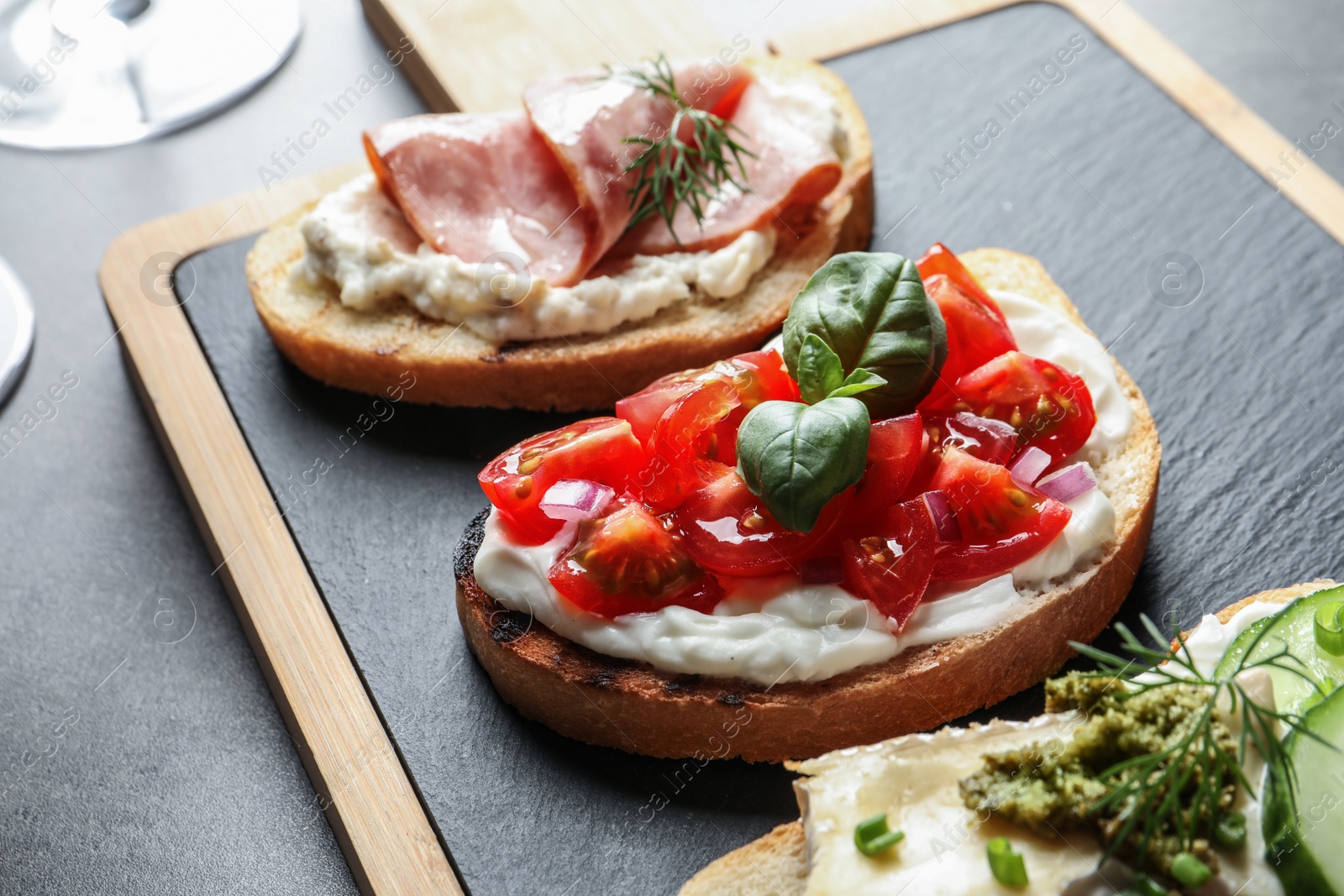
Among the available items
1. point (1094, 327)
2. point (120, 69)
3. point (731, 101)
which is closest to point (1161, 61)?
point (1094, 327)

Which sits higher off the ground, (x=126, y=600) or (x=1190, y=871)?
(x=1190, y=871)

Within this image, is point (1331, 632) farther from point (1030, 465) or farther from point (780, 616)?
point (780, 616)

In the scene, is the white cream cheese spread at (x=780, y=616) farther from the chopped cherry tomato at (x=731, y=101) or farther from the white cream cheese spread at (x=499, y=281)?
the chopped cherry tomato at (x=731, y=101)

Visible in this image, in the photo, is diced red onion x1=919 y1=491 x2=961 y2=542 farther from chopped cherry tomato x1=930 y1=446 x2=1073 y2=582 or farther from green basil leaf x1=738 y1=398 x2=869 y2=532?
green basil leaf x1=738 y1=398 x2=869 y2=532

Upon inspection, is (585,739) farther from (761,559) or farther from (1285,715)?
(1285,715)

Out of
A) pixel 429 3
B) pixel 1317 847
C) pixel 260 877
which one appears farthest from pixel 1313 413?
pixel 429 3

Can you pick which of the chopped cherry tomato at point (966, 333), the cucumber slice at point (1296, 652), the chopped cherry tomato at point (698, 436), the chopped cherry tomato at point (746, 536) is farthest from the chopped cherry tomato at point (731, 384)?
the cucumber slice at point (1296, 652)

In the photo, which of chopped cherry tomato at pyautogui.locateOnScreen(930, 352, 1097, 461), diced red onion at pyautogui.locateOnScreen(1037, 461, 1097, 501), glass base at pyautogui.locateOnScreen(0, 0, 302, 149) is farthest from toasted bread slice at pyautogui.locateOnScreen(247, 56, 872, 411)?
glass base at pyautogui.locateOnScreen(0, 0, 302, 149)

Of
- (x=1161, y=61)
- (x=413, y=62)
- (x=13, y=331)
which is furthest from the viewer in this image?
(x=413, y=62)
